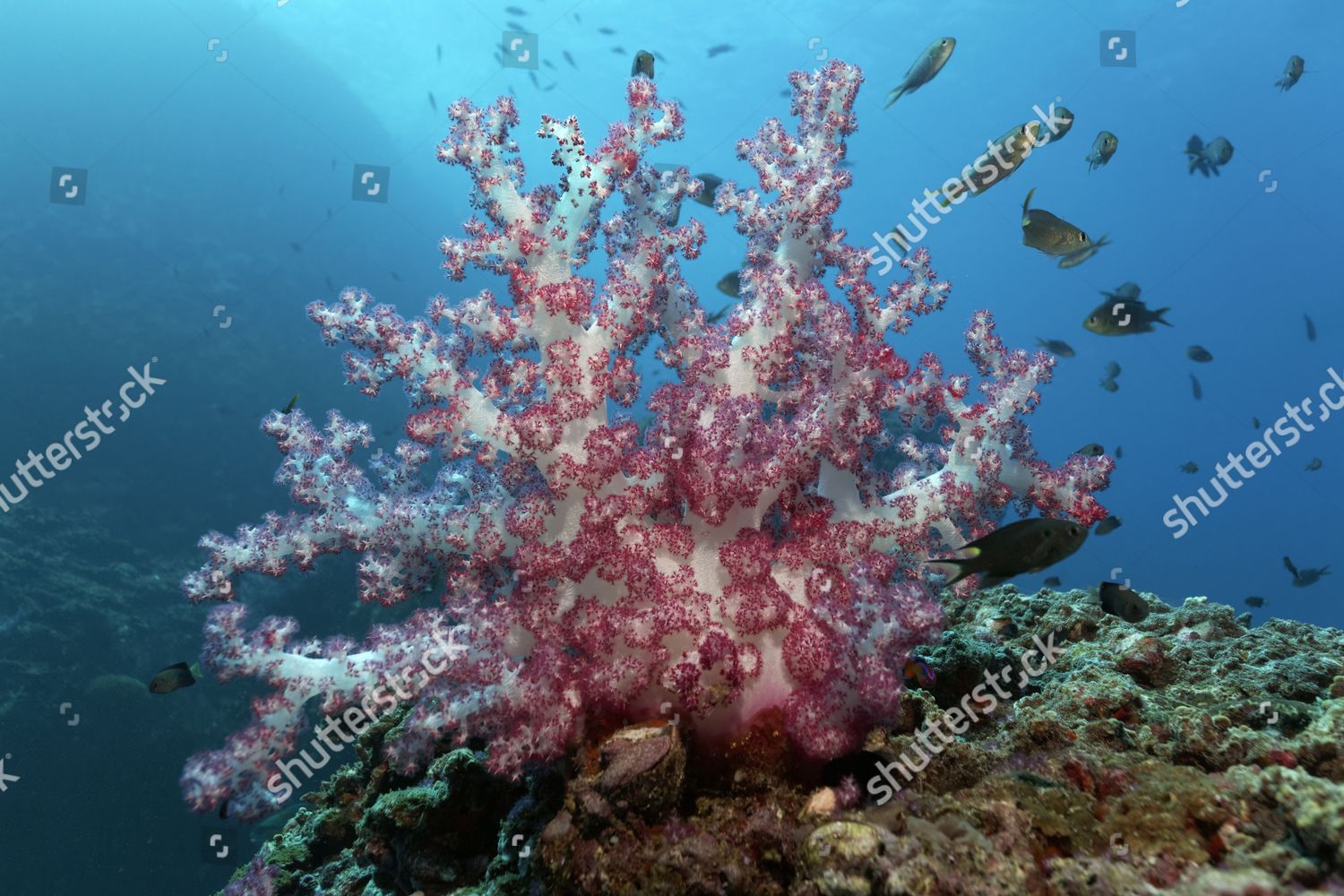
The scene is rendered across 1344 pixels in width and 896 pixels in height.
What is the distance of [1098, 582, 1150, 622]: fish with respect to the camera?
4.61 meters

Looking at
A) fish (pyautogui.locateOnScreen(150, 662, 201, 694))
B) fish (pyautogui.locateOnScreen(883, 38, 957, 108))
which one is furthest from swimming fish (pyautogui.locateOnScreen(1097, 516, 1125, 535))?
fish (pyautogui.locateOnScreen(150, 662, 201, 694))

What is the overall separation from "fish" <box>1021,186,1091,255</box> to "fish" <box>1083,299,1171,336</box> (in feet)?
4.50

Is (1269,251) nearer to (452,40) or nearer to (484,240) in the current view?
(452,40)

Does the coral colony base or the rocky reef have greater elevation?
the coral colony base

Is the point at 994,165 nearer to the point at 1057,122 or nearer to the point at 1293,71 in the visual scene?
the point at 1057,122

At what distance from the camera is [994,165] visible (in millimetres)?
5074

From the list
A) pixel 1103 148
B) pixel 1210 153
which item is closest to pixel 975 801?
pixel 1103 148

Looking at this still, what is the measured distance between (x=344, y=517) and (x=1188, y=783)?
3888 mm

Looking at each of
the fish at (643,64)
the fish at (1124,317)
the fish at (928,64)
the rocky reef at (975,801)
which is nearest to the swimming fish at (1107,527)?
the rocky reef at (975,801)

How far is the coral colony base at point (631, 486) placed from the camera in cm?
300

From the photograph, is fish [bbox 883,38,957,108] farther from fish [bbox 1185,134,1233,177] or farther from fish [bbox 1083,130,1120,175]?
fish [bbox 1185,134,1233,177]

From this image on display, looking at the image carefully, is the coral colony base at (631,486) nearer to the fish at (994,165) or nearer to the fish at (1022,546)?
the fish at (1022,546)

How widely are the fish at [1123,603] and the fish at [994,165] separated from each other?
10.1ft

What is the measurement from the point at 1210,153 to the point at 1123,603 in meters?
12.4
